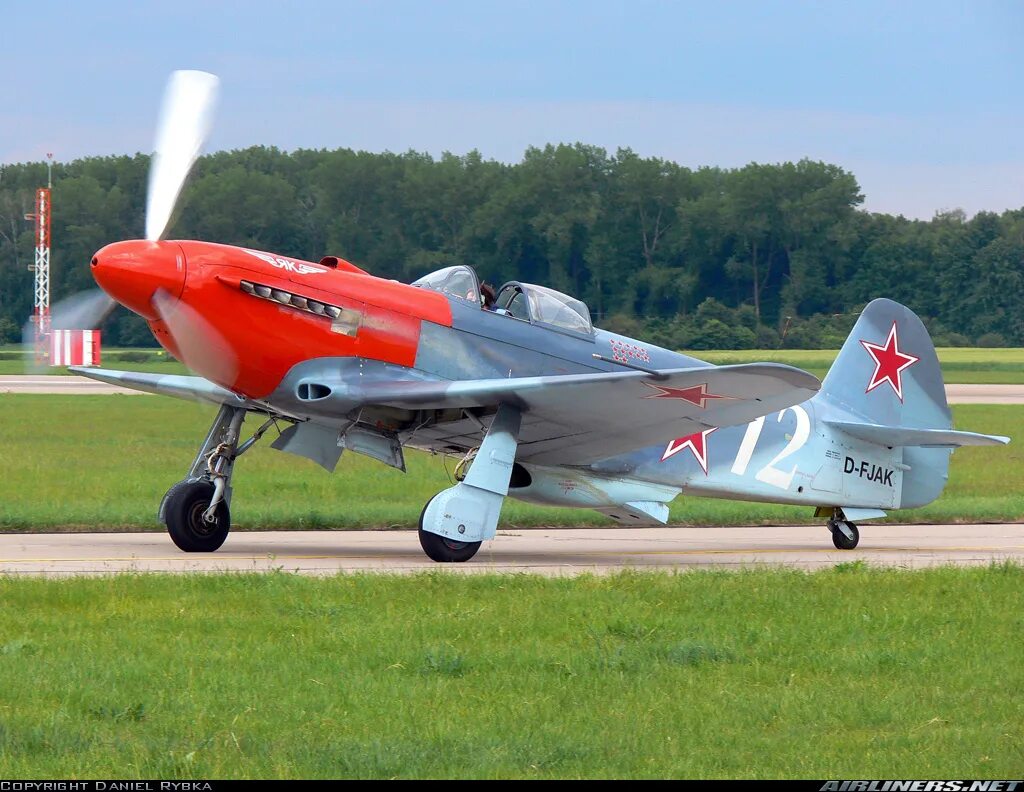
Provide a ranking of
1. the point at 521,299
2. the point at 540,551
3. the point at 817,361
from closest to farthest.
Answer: the point at 521,299 → the point at 540,551 → the point at 817,361

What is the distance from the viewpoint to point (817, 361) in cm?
5178

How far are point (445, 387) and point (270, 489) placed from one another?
7.90 m

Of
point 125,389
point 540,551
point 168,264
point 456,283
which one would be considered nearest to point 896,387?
point 540,551

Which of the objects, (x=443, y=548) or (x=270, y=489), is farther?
(x=270, y=489)

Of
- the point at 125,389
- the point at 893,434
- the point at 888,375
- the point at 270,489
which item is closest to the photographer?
the point at 893,434

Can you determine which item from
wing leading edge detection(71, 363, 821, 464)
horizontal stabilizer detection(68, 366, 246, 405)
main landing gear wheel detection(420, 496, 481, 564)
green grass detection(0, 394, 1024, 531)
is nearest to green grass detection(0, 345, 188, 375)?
green grass detection(0, 394, 1024, 531)

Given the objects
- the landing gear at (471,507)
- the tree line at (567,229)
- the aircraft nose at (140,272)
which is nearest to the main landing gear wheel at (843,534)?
the landing gear at (471,507)

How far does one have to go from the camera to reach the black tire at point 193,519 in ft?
40.7

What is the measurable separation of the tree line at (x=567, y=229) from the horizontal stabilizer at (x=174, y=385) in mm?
21693

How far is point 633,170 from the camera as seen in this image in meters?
52.0

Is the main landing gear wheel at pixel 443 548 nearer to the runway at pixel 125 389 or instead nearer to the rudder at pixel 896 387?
the rudder at pixel 896 387

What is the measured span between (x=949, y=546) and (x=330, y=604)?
25.9 ft

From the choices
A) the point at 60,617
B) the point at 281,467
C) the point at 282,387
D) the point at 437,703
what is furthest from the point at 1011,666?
the point at 281,467

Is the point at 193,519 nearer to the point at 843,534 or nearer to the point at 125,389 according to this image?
the point at 843,534
